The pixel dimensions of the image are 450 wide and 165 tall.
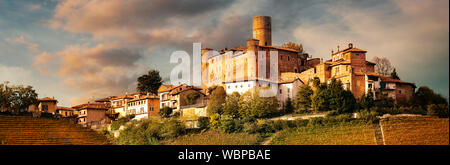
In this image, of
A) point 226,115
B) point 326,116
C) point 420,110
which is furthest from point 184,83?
point 420,110

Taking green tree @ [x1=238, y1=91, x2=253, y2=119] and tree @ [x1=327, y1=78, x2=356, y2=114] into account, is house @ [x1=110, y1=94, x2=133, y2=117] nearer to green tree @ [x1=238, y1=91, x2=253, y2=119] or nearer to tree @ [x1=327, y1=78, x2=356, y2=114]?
green tree @ [x1=238, y1=91, x2=253, y2=119]

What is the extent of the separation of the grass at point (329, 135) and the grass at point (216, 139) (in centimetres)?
150

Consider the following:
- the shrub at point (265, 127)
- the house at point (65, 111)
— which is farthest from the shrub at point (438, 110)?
the house at point (65, 111)

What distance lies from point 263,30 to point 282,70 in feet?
19.1

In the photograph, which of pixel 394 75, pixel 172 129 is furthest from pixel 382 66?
pixel 172 129

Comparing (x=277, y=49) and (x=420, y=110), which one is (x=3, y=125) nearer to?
(x=277, y=49)

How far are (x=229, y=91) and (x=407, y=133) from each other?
14306 mm

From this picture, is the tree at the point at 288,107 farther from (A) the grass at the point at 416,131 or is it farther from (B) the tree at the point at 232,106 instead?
(A) the grass at the point at 416,131

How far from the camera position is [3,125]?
37.6 metres

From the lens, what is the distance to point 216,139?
34594 millimetres

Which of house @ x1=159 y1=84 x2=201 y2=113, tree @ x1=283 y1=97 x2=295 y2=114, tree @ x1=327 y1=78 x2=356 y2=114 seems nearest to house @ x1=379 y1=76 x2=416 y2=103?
tree @ x1=327 y1=78 x2=356 y2=114

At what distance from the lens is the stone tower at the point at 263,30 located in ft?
152

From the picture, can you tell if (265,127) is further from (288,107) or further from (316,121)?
(316,121)

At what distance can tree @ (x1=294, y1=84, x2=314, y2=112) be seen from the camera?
1405 inches
